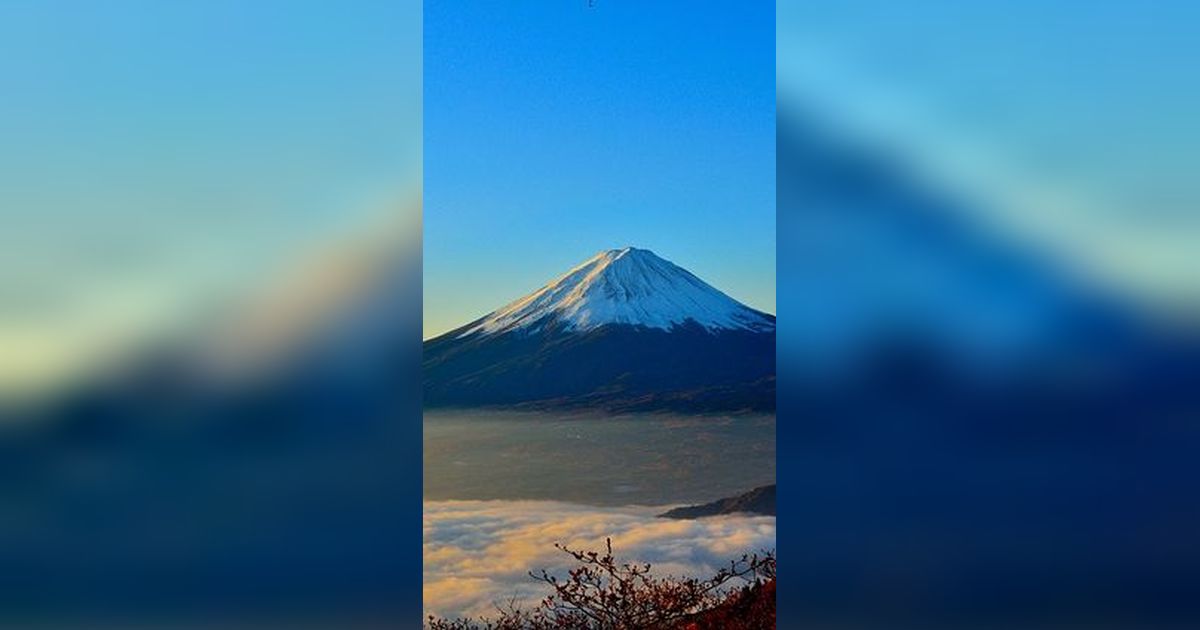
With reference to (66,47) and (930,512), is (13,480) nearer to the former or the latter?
(66,47)

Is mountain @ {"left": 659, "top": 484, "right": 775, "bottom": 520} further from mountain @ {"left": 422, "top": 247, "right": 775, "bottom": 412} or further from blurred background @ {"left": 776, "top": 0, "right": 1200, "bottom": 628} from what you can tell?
mountain @ {"left": 422, "top": 247, "right": 775, "bottom": 412}

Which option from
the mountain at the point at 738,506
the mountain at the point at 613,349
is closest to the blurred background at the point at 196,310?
the mountain at the point at 613,349

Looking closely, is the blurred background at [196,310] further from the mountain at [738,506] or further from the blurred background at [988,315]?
A: the blurred background at [988,315]

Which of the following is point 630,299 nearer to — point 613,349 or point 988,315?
point 613,349

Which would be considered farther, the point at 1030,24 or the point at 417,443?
the point at 1030,24

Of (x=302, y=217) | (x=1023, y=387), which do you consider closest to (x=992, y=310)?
(x=1023, y=387)

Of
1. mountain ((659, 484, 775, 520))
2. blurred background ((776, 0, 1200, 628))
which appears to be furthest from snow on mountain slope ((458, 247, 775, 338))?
mountain ((659, 484, 775, 520))

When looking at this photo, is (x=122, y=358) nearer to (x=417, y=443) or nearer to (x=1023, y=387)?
(x=417, y=443)

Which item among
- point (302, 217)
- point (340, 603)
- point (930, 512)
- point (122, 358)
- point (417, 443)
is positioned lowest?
point (340, 603)

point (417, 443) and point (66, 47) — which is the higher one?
point (66, 47)
